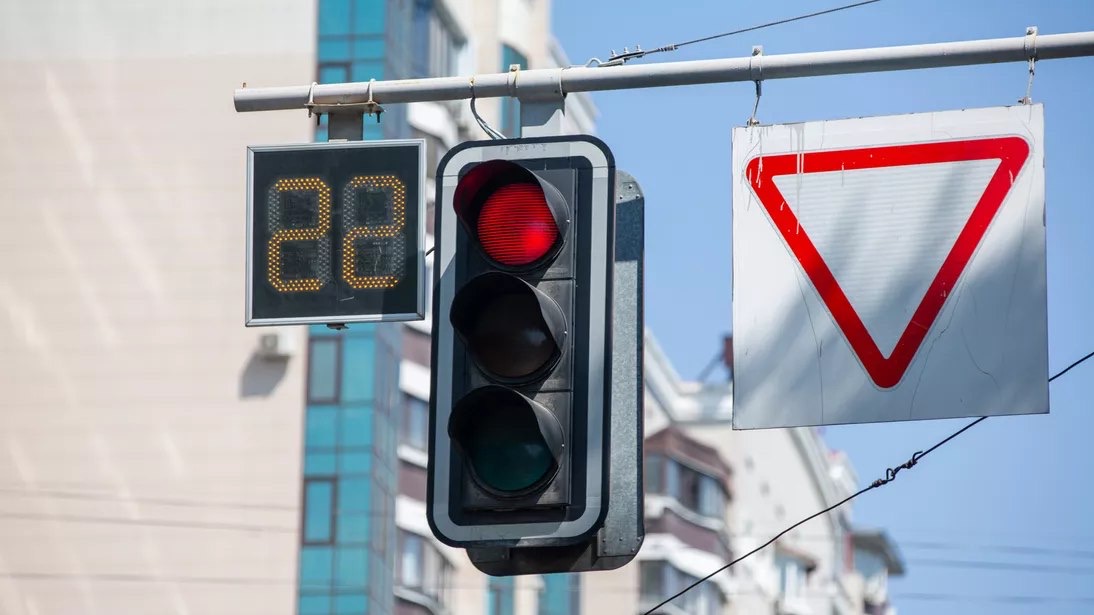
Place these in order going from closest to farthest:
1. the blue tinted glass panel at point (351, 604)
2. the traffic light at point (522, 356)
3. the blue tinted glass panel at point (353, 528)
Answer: the traffic light at point (522, 356), the blue tinted glass panel at point (351, 604), the blue tinted glass panel at point (353, 528)

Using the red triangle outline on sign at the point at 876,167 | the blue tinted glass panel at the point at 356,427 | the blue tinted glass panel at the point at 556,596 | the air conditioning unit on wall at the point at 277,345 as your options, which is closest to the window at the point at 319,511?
the blue tinted glass panel at the point at 356,427

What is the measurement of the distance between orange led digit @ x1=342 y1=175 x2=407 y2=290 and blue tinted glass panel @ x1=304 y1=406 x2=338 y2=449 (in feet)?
99.4

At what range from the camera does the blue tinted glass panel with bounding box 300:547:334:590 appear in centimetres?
3669

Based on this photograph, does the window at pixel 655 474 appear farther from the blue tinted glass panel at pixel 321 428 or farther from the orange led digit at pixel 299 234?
the orange led digit at pixel 299 234

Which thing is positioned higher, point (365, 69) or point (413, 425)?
point (365, 69)

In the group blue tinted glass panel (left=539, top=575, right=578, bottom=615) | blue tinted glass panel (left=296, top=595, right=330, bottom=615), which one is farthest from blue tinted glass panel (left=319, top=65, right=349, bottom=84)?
blue tinted glass panel (left=539, top=575, right=578, bottom=615)

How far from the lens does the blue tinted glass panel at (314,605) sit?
36.2 m

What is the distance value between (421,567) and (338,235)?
3109cm

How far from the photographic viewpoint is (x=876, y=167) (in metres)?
6.91

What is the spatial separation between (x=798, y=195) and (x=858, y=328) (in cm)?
53

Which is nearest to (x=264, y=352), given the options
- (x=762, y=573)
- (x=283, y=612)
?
(x=283, y=612)

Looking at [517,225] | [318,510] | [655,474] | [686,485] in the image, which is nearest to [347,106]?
[517,225]

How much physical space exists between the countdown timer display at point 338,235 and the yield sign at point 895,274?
1.15m

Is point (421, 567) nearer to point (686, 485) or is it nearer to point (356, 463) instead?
point (356, 463)
